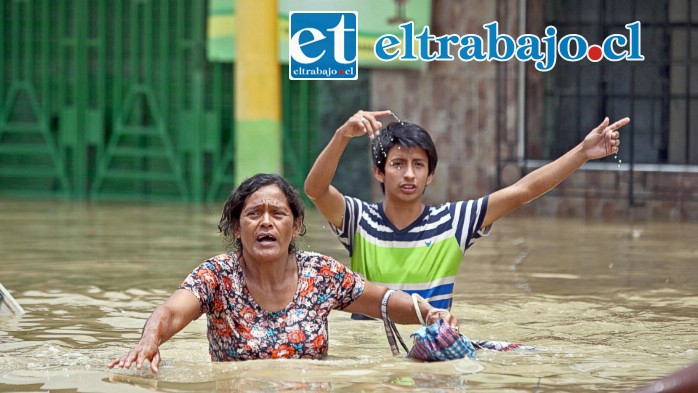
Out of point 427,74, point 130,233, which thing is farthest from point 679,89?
point 130,233

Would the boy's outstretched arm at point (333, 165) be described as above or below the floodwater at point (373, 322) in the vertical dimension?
above

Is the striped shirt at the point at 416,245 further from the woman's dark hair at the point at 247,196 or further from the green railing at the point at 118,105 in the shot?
the green railing at the point at 118,105

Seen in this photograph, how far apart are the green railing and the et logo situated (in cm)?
321

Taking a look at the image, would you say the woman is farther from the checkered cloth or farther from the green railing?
the green railing

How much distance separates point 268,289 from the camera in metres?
5.39

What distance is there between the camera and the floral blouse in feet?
17.5

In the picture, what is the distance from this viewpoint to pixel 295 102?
15172 millimetres

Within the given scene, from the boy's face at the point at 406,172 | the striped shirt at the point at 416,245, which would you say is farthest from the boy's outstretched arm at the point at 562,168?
the boy's face at the point at 406,172

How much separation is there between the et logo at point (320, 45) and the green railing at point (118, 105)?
3215mm

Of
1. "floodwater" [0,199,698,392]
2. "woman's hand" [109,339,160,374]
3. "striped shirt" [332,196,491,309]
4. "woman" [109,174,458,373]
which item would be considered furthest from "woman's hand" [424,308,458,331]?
"woman's hand" [109,339,160,374]

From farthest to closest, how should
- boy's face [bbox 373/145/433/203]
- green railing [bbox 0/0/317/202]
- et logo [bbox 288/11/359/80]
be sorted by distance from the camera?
1. green railing [bbox 0/0/317/202]
2. et logo [bbox 288/11/359/80]
3. boy's face [bbox 373/145/433/203]

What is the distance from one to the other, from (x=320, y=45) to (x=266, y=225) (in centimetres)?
441

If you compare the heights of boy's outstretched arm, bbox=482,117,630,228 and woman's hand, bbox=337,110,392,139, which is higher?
woman's hand, bbox=337,110,392,139

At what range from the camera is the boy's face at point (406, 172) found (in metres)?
6.29
